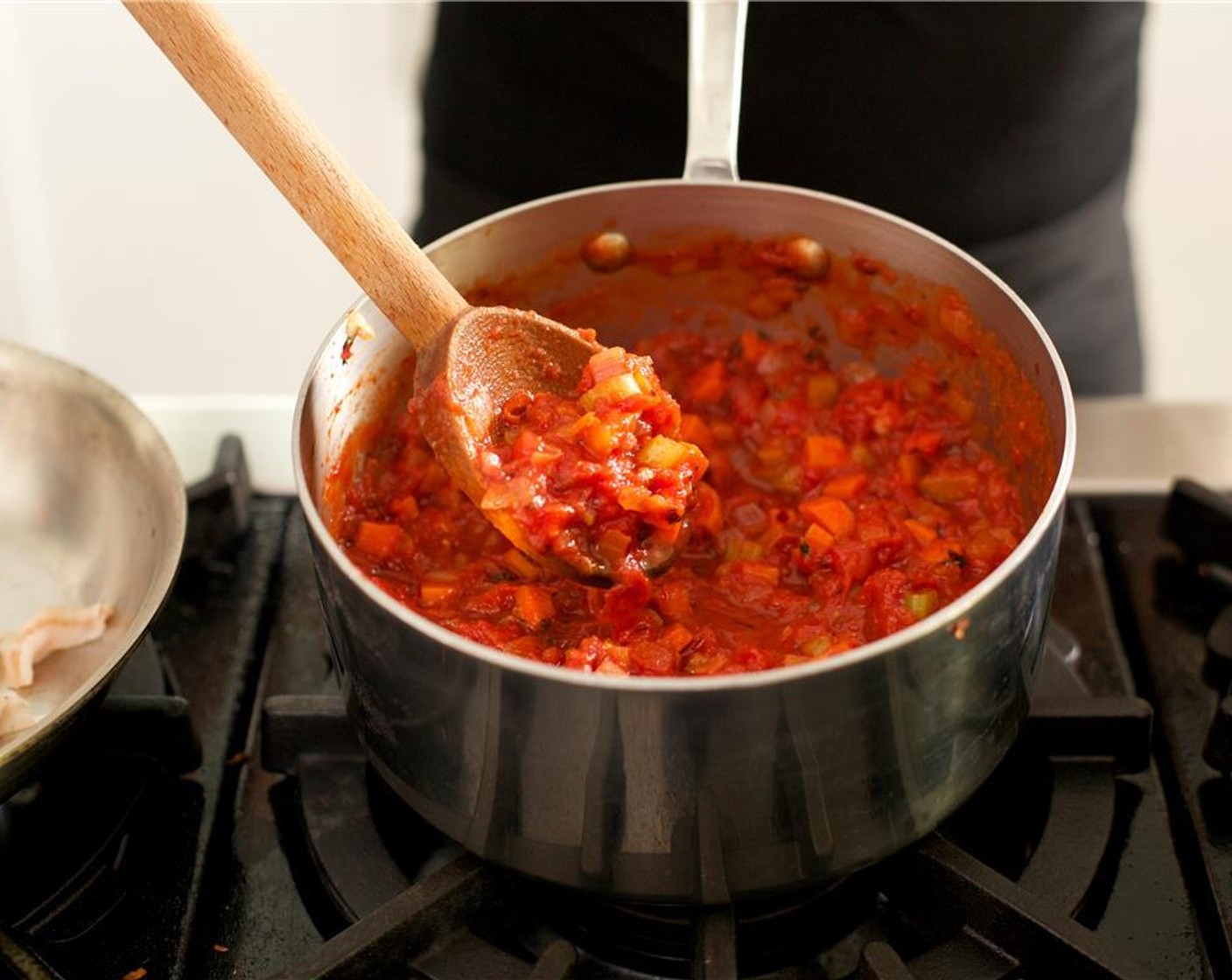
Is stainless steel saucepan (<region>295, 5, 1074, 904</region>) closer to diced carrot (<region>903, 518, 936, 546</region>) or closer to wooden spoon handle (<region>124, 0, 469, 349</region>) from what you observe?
wooden spoon handle (<region>124, 0, 469, 349</region>)

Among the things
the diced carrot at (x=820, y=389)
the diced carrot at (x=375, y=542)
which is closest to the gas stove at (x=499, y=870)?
the diced carrot at (x=375, y=542)

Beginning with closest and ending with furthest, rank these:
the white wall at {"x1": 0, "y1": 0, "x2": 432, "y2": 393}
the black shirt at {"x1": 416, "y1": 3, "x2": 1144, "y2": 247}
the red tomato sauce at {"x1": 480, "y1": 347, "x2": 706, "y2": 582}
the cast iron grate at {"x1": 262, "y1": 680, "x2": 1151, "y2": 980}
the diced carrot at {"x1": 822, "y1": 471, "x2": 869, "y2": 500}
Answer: the cast iron grate at {"x1": 262, "y1": 680, "x2": 1151, "y2": 980}
the red tomato sauce at {"x1": 480, "y1": 347, "x2": 706, "y2": 582}
the diced carrot at {"x1": 822, "y1": 471, "x2": 869, "y2": 500}
the black shirt at {"x1": 416, "y1": 3, "x2": 1144, "y2": 247}
the white wall at {"x1": 0, "y1": 0, "x2": 432, "y2": 393}

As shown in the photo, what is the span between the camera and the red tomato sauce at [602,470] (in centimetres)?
125

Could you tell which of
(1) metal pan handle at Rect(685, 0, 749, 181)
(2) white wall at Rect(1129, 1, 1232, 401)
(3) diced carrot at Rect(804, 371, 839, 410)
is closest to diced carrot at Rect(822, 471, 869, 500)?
(3) diced carrot at Rect(804, 371, 839, 410)

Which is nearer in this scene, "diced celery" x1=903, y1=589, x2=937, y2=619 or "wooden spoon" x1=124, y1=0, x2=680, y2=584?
"wooden spoon" x1=124, y1=0, x2=680, y2=584

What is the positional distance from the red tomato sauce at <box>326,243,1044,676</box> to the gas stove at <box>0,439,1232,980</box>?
0.14 m

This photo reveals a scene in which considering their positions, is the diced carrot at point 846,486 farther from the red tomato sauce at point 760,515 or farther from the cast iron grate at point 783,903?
the cast iron grate at point 783,903

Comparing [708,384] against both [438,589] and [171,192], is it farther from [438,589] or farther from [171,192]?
[171,192]

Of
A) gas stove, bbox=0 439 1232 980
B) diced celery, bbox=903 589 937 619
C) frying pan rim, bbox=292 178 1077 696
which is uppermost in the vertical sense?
frying pan rim, bbox=292 178 1077 696

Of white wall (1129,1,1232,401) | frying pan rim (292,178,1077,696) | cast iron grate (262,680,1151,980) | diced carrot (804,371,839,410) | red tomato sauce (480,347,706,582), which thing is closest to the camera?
frying pan rim (292,178,1077,696)

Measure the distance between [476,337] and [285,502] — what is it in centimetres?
47

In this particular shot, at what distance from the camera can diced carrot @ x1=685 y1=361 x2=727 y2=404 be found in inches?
63.7

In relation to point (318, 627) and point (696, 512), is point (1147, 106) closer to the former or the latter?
point (696, 512)

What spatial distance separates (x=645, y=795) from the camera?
0.98 m
